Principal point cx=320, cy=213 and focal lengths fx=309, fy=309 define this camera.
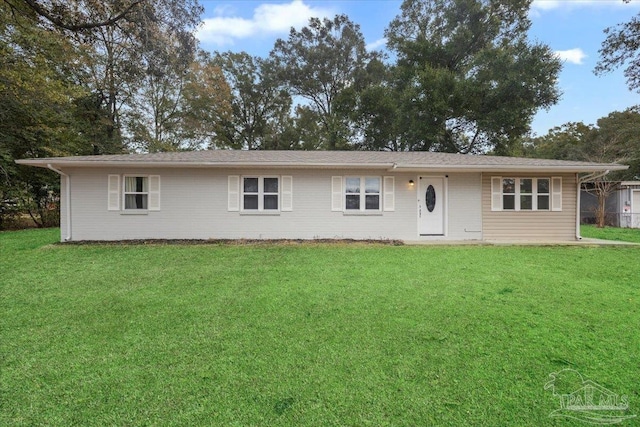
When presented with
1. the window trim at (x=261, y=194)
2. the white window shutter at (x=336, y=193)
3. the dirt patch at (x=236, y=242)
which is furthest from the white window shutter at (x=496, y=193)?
the window trim at (x=261, y=194)

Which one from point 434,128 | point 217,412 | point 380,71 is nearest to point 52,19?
point 217,412

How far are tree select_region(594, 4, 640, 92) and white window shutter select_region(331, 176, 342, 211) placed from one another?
10092mm

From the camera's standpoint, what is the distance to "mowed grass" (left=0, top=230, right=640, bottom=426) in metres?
2.07

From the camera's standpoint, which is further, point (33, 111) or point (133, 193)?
point (33, 111)

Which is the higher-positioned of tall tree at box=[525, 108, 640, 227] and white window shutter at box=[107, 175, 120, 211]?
tall tree at box=[525, 108, 640, 227]

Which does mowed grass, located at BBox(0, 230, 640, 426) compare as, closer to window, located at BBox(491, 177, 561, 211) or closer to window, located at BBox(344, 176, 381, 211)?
window, located at BBox(344, 176, 381, 211)

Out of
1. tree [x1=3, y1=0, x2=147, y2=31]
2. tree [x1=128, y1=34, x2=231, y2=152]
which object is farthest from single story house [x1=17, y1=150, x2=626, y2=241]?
tree [x1=128, y1=34, x2=231, y2=152]

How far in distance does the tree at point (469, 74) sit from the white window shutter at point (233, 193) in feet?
46.7

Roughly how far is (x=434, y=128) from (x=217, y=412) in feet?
67.3

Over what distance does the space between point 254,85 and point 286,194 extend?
776 inches

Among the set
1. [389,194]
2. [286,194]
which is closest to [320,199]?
[286,194]

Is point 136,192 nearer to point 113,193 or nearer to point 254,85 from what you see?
point 113,193

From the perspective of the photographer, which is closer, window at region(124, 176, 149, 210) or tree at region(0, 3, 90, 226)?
window at region(124, 176, 149, 210)

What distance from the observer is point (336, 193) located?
964cm
